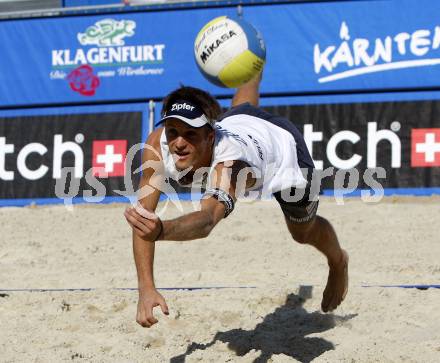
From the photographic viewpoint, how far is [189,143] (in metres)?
3.89

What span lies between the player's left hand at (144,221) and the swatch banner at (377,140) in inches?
226

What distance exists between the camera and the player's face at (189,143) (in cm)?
387

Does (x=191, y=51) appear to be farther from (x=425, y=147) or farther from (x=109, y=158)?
(x=425, y=147)

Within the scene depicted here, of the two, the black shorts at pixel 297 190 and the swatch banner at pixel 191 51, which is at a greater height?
the swatch banner at pixel 191 51

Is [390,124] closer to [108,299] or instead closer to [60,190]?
[60,190]

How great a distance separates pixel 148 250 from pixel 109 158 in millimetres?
5567

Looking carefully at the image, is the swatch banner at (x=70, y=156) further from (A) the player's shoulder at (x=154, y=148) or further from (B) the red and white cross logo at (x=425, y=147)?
(A) the player's shoulder at (x=154, y=148)

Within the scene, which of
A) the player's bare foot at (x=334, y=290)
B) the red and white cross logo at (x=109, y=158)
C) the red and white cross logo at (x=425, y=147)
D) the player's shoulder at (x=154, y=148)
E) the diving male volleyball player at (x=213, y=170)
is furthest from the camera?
the red and white cross logo at (x=109, y=158)

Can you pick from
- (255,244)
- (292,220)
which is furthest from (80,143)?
(292,220)

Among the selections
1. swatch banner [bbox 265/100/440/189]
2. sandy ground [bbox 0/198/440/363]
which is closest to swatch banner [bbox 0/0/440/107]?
swatch banner [bbox 265/100/440/189]

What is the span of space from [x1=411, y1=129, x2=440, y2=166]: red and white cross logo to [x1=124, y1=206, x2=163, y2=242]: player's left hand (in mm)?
5963

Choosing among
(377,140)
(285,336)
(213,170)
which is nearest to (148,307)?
(213,170)

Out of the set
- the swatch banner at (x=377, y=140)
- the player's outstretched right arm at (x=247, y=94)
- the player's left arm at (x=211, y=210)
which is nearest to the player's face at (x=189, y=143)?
the player's left arm at (x=211, y=210)

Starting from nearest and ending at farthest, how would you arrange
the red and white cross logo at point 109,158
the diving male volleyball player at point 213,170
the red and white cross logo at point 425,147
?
the diving male volleyball player at point 213,170
the red and white cross logo at point 425,147
the red and white cross logo at point 109,158
